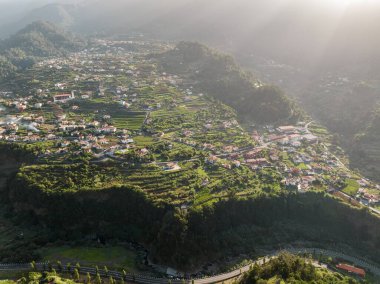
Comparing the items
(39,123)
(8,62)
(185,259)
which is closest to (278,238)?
(185,259)

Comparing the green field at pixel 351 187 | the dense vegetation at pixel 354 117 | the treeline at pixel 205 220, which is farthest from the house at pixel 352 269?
the dense vegetation at pixel 354 117

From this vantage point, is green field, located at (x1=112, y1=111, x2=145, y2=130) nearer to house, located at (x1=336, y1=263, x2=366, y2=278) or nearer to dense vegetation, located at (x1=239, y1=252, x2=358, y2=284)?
dense vegetation, located at (x1=239, y1=252, x2=358, y2=284)

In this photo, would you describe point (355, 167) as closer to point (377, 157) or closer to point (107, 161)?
point (377, 157)

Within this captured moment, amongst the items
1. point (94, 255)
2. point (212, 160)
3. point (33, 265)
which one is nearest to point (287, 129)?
point (212, 160)

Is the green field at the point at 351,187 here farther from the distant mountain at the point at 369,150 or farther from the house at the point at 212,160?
the house at the point at 212,160

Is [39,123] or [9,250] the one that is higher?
[39,123]

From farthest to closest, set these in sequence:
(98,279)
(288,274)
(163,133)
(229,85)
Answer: (229,85) → (163,133) → (98,279) → (288,274)

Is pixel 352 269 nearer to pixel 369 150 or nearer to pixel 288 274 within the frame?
pixel 288 274
